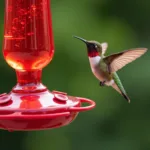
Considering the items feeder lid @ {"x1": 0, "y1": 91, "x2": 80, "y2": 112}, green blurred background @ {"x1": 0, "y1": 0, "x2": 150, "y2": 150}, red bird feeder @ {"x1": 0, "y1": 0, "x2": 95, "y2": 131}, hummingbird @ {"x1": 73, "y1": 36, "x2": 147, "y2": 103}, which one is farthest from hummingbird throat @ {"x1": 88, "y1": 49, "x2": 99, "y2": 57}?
green blurred background @ {"x1": 0, "y1": 0, "x2": 150, "y2": 150}

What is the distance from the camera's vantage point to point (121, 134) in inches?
306

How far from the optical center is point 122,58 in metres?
4.16

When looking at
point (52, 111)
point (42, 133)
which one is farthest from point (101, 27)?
point (52, 111)

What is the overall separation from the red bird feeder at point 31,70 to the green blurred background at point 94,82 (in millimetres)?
2908

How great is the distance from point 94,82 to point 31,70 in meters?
3.38

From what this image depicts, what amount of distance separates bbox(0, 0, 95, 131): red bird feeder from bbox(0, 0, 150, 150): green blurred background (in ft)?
9.54

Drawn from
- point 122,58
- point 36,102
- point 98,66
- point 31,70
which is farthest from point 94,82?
point 36,102

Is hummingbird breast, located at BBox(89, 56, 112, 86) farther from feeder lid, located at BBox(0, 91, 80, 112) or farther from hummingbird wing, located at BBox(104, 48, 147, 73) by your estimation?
feeder lid, located at BBox(0, 91, 80, 112)

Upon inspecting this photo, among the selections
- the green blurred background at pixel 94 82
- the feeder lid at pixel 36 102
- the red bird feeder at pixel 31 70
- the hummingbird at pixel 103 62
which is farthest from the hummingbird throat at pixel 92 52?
the green blurred background at pixel 94 82

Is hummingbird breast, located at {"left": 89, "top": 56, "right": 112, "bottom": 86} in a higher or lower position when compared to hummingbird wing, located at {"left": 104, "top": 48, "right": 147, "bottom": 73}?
lower

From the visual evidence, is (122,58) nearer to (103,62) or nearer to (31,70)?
(103,62)

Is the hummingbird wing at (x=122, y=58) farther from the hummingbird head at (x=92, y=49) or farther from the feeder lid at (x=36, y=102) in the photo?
the feeder lid at (x=36, y=102)

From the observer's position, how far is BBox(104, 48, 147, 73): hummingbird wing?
3.95 metres

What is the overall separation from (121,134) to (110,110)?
0.54m
